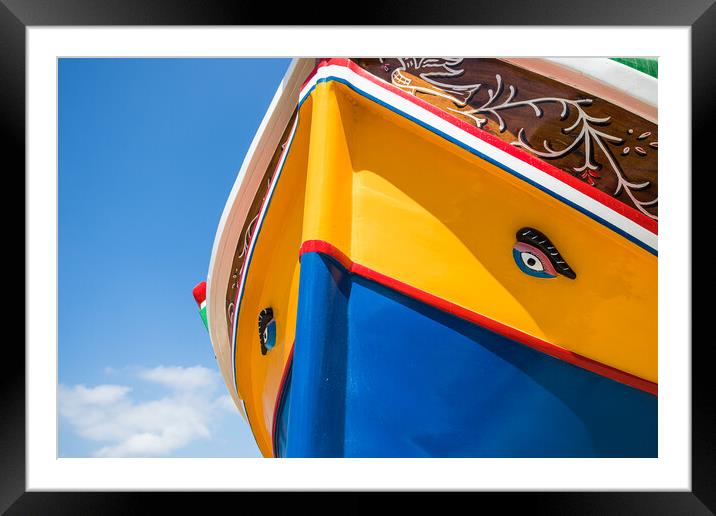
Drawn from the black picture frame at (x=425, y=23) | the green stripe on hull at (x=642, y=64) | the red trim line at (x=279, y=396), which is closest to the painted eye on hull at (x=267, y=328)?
the red trim line at (x=279, y=396)

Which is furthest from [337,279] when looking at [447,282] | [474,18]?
A: [474,18]

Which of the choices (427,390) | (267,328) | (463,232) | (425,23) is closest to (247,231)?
(267,328)

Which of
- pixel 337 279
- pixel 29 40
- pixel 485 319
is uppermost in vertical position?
pixel 29 40

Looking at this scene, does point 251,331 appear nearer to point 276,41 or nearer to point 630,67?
point 276,41

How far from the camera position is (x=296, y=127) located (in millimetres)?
2318

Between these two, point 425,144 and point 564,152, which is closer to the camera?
point 564,152

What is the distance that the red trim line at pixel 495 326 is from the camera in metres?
1.89

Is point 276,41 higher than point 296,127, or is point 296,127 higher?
point 296,127

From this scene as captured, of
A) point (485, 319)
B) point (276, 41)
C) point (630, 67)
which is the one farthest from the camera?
point (485, 319)

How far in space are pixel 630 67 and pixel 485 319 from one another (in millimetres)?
923

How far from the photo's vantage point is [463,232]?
2.01 metres

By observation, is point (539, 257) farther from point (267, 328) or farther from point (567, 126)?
point (267, 328)

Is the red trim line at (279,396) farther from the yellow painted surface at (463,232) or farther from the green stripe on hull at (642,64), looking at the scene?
the green stripe on hull at (642,64)

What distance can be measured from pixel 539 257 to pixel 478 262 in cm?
21
